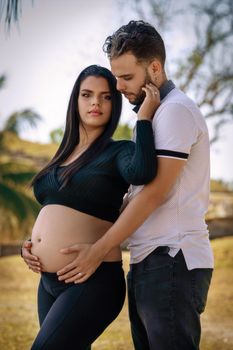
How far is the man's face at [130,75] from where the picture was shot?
97.9 inches

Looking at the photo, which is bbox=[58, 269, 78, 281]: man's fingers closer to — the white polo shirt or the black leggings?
the black leggings

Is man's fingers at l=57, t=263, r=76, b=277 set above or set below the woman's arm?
below

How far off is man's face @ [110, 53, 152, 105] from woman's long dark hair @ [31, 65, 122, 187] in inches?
8.0

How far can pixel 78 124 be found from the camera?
111 inches

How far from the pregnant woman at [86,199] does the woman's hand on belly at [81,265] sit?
0.04m

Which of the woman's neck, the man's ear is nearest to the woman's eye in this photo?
the woman's neck

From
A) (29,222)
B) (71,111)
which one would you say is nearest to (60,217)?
(71,111)

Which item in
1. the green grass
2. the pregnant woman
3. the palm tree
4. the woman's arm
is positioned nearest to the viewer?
the woman's arm

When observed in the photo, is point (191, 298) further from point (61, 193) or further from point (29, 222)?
point (29, 222)

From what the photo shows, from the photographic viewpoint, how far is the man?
239 cm

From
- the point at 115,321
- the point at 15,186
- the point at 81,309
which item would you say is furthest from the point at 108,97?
the point at 15,186

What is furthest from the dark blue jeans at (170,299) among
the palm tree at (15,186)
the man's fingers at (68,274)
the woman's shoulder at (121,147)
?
the palm tree at (15,186)

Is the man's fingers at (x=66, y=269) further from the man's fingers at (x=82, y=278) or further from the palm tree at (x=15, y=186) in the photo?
the palm tree at (x=15, y=186)

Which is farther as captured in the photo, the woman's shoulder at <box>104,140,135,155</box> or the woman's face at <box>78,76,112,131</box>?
the woman's face at <box>78,76,112,131</box>
